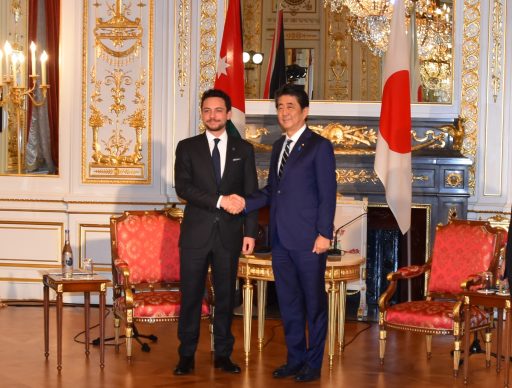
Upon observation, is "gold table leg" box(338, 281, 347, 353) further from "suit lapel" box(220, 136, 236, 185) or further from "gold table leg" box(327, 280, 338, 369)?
"suit lapel" box(220, 136, 236, 185)

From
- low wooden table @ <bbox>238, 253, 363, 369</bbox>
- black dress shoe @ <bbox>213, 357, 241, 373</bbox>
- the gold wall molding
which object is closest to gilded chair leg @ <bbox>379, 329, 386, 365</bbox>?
low wooden table @ <bbox>238, 253, 363, 369</bbox>

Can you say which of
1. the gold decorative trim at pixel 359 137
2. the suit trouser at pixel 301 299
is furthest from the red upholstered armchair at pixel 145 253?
the gold decorative trim at pixel 359 137

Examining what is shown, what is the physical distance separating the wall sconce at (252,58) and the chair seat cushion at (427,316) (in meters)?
3.11

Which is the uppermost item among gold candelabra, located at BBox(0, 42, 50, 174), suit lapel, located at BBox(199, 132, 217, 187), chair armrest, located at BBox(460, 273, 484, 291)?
gold candelabra, located at BBox(0, 42, 50, 174)

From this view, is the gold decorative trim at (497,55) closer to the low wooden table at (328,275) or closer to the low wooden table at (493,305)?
the low wooden table at (328,275)

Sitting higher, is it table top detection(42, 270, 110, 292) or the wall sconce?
the wall sconce

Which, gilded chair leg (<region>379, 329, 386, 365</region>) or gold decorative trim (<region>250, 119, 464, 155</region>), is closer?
gilded chair leg (<region>379, 329, 386, 365</region>)

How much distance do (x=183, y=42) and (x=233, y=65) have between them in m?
0.78

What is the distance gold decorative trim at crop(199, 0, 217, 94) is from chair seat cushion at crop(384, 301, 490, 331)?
3164 millimetres

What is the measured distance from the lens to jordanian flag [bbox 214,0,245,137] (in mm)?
7816

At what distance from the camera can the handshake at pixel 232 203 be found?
18.5ft

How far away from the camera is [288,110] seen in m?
5.58

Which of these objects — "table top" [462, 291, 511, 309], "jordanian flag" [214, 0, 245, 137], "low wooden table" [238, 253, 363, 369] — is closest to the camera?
"table top" [462, 291, 511, 309]

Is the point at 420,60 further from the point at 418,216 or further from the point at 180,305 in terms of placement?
the point at 180,305
